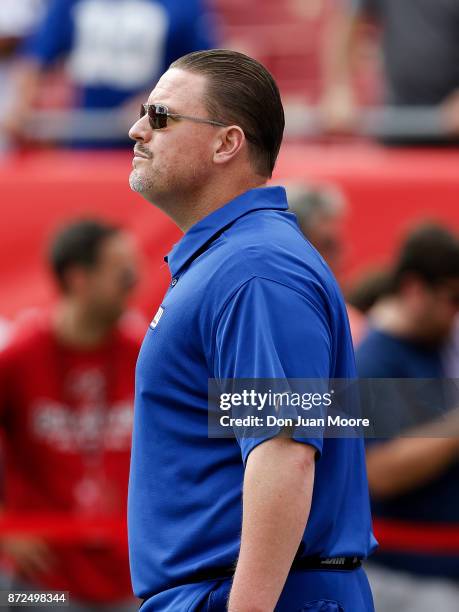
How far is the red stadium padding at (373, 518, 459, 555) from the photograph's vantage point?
4.14 metres

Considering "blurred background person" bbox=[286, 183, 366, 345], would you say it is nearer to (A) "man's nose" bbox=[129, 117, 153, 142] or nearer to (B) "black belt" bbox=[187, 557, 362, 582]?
(A) "man's nose" bbox=[129, 117, 153, 142]

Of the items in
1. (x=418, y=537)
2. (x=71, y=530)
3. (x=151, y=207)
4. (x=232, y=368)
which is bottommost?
(x=71, y=530)

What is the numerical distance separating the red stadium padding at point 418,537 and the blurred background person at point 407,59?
2363mm

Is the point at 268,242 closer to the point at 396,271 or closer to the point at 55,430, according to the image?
the point at 396,271

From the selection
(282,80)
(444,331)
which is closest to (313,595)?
(444,331)

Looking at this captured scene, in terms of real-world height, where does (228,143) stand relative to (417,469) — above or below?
above

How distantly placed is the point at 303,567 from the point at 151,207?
3418 mm

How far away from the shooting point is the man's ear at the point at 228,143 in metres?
2.44

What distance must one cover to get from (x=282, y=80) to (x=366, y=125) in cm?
388

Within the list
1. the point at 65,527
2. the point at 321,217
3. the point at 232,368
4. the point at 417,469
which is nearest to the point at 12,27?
the point at 321,217

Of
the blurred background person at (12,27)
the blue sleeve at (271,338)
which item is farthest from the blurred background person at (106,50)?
the blue sleeve at (271,338)

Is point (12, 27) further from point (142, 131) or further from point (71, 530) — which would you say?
point (142, 131)

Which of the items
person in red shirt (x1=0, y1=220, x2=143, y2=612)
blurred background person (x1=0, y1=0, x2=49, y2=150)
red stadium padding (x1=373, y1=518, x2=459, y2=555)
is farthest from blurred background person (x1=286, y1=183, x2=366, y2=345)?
blurred background person (x1=0, y1=0, x2=49, y2=150)

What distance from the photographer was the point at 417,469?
402 centimetres
